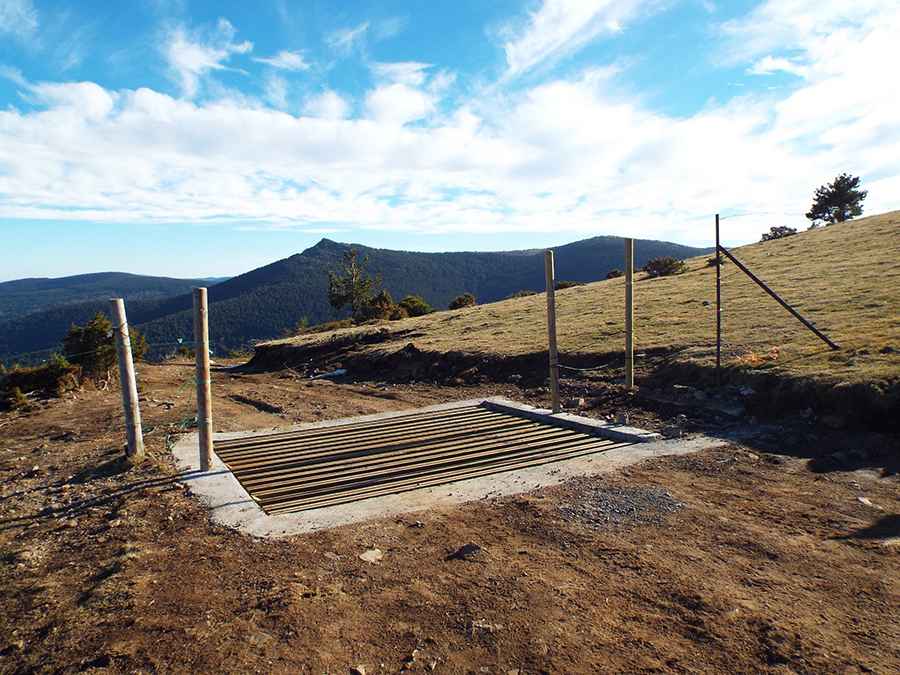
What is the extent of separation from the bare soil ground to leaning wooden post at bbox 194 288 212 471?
40cm

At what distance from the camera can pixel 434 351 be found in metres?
15.2

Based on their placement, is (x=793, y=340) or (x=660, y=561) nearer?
(x=660, y=561)

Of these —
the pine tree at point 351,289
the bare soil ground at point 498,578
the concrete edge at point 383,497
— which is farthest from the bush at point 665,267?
the pine tree at point 351,289

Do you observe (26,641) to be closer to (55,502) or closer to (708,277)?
(55,502)

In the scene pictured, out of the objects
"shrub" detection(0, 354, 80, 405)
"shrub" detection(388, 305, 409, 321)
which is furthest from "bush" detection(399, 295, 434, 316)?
"shrub" detection(0, 354, 80, 405)

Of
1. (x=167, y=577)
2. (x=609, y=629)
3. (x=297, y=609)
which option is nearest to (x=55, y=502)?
(x=167, y=577)

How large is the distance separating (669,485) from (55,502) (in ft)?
17.9

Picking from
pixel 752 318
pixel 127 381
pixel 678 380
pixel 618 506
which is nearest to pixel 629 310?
pixel 678 380

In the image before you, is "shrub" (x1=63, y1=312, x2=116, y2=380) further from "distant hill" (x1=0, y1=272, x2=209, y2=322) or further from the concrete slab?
"distant hill" (x1=0, y1=272, x2=209, y2=322)

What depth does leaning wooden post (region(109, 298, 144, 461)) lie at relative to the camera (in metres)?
6.02

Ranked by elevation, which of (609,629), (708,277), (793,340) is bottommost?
(609,629)

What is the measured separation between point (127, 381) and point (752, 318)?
1148 cm

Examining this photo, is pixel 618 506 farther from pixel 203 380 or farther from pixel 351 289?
pixel 351 289

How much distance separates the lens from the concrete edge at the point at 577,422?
6.87m
